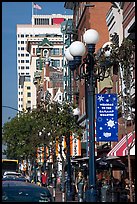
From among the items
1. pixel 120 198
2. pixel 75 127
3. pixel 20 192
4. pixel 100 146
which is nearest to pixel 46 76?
pixel 100 146

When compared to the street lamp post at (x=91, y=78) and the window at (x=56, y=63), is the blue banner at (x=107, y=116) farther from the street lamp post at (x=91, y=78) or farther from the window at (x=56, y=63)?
the window at (x=56, y=63)

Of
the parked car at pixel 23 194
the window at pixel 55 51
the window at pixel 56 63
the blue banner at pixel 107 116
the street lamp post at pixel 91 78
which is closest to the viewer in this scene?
the parked car at pixel 23 194

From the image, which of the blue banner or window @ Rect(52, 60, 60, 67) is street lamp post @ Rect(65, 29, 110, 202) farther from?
window @ Rect(52, 60, 60, 67)

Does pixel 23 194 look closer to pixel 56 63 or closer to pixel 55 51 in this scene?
pixel 56 63

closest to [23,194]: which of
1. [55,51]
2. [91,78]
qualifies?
[91,78]

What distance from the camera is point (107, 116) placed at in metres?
20.7

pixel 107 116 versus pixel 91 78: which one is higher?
pixel 91 78

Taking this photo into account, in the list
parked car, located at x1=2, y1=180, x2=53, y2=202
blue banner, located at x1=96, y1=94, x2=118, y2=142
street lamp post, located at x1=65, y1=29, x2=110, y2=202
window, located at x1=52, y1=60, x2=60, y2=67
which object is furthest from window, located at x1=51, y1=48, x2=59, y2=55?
parked car, located at x1=2, y1=180, x2=53, y2=202

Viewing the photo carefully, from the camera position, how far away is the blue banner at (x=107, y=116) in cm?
2070

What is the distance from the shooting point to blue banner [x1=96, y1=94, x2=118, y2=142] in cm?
2070

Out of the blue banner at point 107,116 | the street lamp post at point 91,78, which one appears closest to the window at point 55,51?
the blue banner at point 107,116

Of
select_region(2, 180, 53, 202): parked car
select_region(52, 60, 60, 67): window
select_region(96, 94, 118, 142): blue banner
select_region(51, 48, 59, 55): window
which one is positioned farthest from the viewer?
select_region(51, 48, 59, 55): window

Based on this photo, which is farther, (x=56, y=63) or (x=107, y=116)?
(x=56, y=63)

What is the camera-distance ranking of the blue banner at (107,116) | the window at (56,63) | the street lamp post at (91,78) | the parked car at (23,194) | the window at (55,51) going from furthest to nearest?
the window at (55,51) < the window at (56,63) < the blue banner at (107,116) < the street lamp post at (91,78) < the parked car at (23,194)
